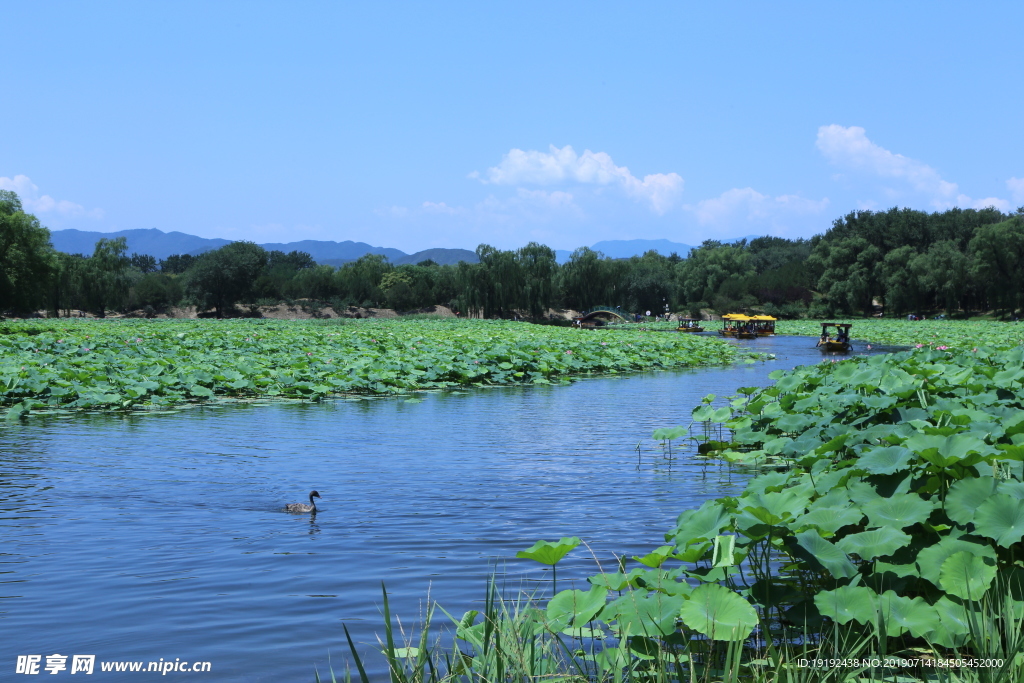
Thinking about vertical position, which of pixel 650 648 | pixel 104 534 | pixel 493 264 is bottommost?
pixel 104 534

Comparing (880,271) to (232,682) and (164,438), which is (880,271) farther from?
(232,682)

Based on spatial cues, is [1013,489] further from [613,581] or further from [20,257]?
[20,257]

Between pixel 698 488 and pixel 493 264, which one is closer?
pixel 698 488

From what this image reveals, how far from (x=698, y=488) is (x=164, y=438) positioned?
711cm

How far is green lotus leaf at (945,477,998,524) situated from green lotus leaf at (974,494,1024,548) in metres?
0.14

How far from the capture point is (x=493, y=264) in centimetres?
6306

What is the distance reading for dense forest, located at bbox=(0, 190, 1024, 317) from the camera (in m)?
63.4

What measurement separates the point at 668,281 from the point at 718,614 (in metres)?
88.1

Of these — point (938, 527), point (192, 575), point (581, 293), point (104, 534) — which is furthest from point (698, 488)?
point (581, 293)

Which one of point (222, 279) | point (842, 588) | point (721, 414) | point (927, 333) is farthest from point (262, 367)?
point (222, 279)

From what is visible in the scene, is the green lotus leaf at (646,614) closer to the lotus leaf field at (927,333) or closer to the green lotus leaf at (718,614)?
the green lotus leaf at (718,614)

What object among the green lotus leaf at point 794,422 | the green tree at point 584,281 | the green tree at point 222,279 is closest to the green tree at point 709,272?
the green tree at point 584,281

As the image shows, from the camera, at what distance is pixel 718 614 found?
11.2 feet

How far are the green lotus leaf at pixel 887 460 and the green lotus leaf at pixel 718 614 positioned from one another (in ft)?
6.23
